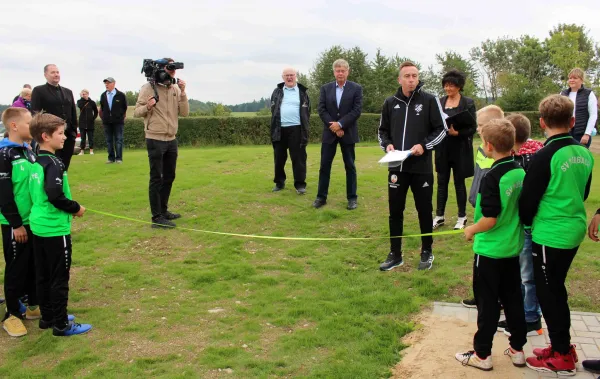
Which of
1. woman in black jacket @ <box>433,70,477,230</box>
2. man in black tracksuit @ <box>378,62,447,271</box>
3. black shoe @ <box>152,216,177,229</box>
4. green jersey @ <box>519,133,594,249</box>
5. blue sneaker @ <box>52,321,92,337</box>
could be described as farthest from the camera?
black shoe @ <box>152,216,177,229</box>

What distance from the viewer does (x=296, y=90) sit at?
8977mm

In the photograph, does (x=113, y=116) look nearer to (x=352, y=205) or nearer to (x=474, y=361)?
(x=352, y=205)

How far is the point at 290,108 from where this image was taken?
8930mm

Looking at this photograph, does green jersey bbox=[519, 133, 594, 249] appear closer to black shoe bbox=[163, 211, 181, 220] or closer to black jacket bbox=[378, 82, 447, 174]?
black jacket bbox=[378, 82, 447, 174]

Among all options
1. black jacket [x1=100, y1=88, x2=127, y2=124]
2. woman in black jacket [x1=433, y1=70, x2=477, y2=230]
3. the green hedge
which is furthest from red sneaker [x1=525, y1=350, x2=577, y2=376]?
the green hedge

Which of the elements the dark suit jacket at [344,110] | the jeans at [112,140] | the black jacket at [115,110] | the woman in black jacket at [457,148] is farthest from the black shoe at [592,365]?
the black jacket at [115,110]

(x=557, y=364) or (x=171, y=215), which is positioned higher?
(x=171, y=215)

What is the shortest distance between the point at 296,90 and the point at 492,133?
5.87 meters

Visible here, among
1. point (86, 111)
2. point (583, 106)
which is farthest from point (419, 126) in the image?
point (86, 111)

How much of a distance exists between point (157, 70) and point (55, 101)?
2932 millimetres

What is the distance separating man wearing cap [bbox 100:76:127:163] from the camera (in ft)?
44.5

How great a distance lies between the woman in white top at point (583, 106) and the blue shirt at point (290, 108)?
444 cm

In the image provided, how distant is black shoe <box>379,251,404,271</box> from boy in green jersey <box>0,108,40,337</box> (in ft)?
11.6

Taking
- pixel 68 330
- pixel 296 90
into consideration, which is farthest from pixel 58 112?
pixel 68 330
